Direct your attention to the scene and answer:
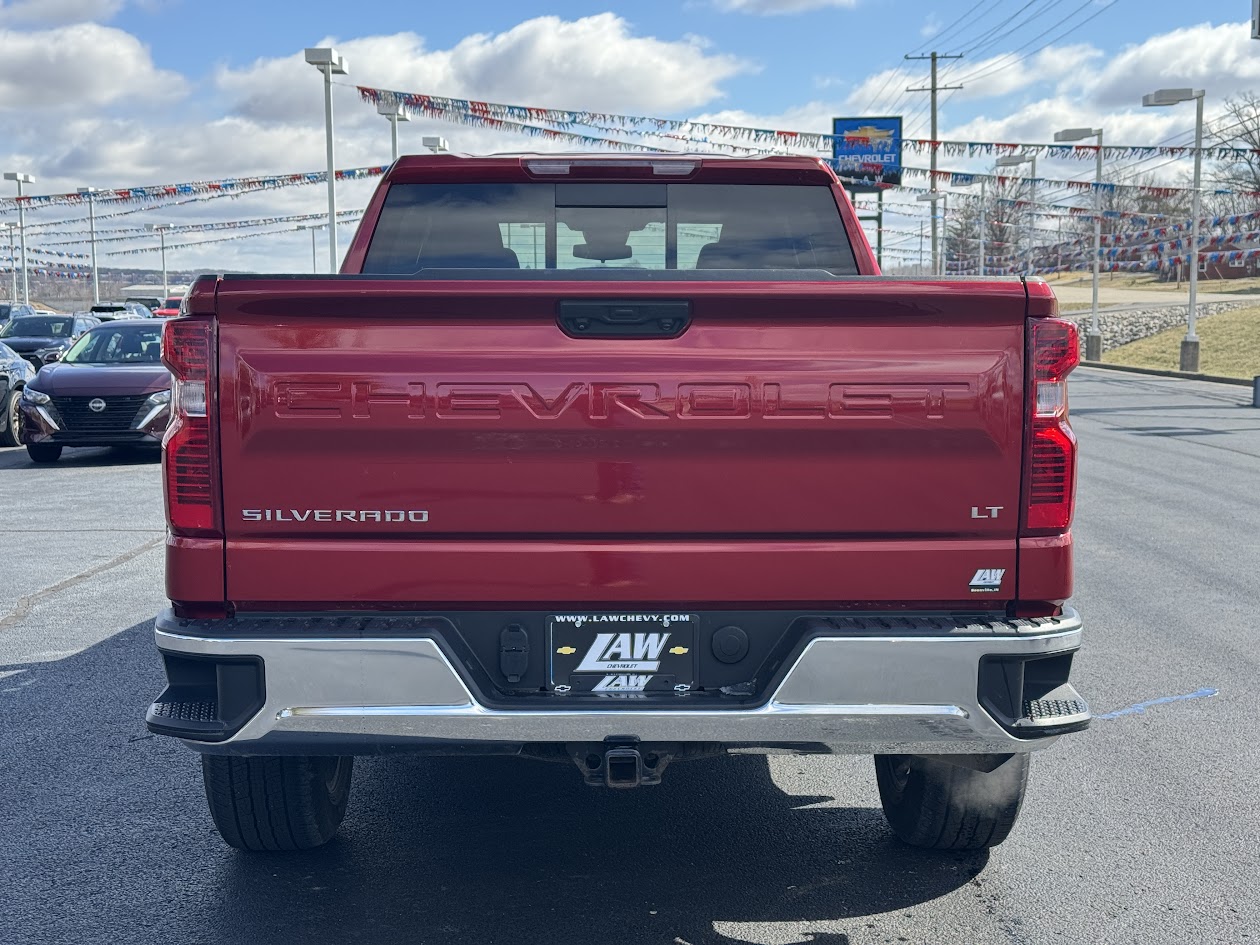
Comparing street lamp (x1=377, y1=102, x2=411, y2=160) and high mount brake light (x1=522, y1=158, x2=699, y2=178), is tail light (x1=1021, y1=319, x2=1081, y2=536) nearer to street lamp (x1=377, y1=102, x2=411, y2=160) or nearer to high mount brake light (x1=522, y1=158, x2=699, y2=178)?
high mount brake light (x1=522, y1=158, x2=699, y2=178)

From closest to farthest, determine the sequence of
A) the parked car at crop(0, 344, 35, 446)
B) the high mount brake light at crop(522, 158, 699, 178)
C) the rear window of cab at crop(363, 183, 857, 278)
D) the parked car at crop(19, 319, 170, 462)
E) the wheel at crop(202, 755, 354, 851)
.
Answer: the wheel at crop(202, 755, 354, 851) < the high mount brake light at crop(522, 158, 699, 178) < the rear window of cab at crop(363, 183, 857, 278) < the parked car at crop(19, 319, 170, 462) < the parked car at crop(0, 344, 35, 446)

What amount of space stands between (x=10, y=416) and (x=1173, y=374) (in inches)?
1092

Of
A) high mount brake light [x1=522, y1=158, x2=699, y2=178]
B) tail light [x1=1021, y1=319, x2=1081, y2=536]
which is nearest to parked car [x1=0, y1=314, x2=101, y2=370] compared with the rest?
high mount brake light [x1=522, y1=158, x2=699, y2=178]

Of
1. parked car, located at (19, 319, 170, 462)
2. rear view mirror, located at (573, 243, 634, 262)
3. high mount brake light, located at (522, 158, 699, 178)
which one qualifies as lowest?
parked car, located at (19, 319, 170, 462)

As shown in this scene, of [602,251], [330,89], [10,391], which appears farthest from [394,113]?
[602,251]

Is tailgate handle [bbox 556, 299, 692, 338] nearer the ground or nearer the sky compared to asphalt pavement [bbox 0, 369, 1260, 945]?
nearer the sky

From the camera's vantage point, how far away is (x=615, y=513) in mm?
3205

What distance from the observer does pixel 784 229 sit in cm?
478

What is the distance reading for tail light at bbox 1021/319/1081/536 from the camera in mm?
3205

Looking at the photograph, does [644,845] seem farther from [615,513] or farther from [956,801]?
[615,513]

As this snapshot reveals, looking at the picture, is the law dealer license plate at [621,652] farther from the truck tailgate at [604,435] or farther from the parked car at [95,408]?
the parked car at [95,408]

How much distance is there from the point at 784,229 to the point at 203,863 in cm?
282

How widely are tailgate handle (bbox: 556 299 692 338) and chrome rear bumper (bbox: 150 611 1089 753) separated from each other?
0.81m

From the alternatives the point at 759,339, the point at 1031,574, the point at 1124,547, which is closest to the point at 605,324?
the point at 759,339
